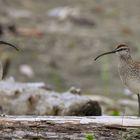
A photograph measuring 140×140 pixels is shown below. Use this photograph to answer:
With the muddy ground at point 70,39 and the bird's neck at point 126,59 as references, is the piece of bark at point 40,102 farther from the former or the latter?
the muddy ground at point 70,39

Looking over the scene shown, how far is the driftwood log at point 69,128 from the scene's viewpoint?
9492 mm

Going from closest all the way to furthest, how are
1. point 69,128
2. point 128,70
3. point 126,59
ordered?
point 69,128, point 128,70, point 126,59

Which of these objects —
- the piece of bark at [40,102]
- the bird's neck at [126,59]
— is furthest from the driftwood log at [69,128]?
the piece of bark at [40,102]

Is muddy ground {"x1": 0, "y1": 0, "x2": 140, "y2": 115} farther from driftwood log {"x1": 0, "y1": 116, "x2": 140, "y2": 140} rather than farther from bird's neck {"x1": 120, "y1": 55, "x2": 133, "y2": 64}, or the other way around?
driftwood log {"x1": 0, "y1": 116, "x2": 140, "y2": 140}

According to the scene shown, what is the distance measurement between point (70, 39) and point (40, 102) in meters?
9.29

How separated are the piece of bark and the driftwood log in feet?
5.94

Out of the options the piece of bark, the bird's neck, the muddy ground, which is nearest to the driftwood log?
the bird's neck

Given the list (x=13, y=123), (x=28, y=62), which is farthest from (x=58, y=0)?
(x=13, y=123)

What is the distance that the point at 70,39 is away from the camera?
871 inches

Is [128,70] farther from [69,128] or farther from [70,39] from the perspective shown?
[70,39]

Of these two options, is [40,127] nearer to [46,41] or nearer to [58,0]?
[46,41]

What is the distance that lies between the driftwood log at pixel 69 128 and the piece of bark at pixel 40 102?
1.81m

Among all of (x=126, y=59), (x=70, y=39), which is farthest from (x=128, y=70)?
(x=70, y=39)

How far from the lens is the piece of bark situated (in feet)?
40.4
